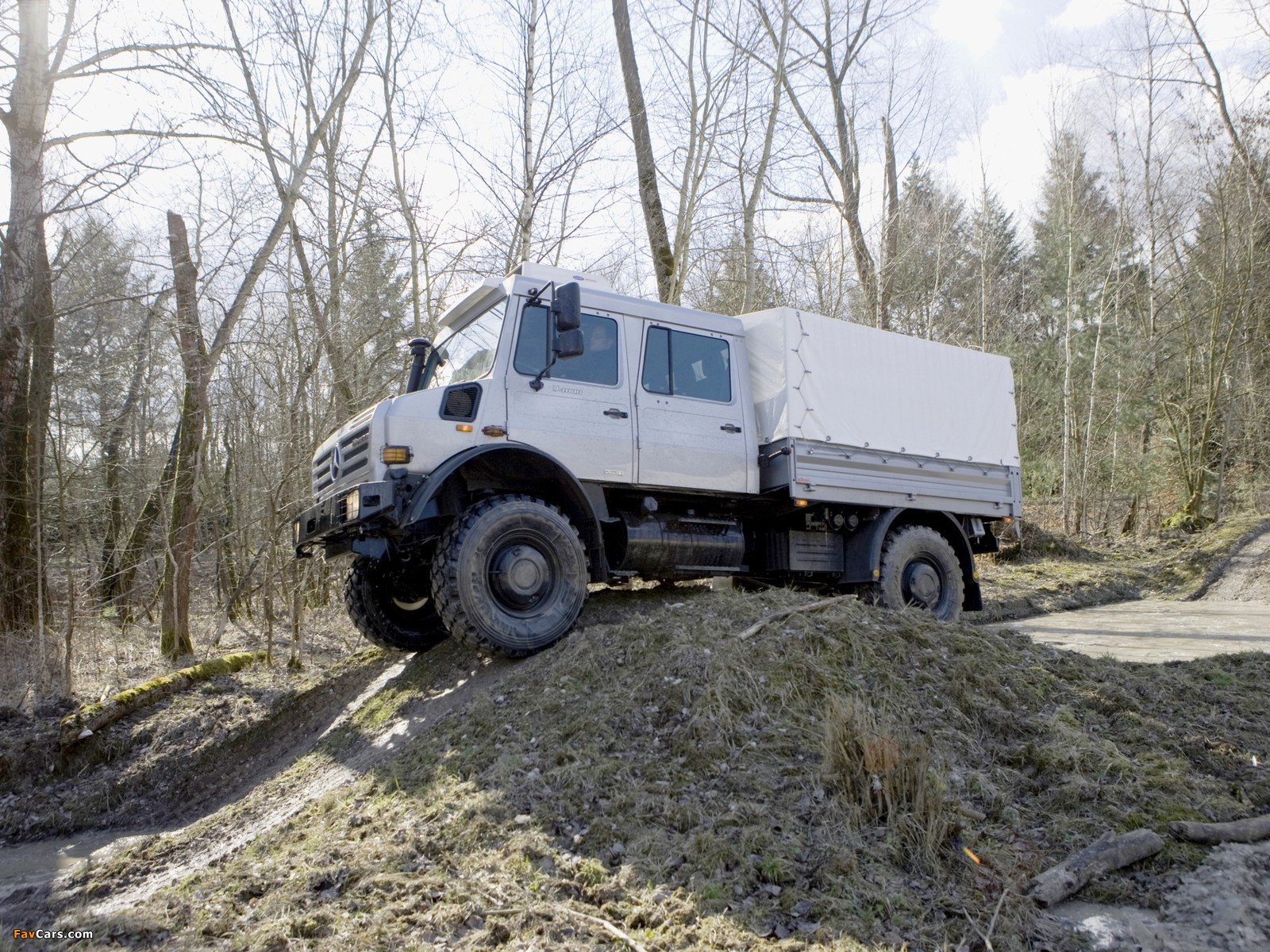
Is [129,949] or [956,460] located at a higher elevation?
[956,460]

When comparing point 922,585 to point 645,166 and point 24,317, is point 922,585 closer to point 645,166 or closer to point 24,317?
point 645,166

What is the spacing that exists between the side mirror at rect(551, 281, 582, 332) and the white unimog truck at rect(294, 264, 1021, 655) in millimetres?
14

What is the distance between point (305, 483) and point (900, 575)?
7.14 meters

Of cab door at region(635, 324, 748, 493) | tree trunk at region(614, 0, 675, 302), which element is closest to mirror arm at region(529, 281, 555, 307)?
cab door at region(635, 324, 748, 493)

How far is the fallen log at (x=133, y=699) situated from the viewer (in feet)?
21.4

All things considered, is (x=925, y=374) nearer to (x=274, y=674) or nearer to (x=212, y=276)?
(x=274, y=674)

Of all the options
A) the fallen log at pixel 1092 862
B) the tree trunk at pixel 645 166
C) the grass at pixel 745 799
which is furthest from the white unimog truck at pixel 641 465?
the tree trunk at pixel 645 166

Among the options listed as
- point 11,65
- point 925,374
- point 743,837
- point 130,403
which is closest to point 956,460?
point 925,374

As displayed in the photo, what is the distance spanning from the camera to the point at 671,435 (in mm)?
7121

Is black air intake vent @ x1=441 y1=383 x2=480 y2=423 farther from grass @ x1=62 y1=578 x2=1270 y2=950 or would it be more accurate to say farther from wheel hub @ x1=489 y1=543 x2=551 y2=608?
grass @ x1=62 y1=578 x2=1270 y2=950

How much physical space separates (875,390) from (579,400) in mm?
3183

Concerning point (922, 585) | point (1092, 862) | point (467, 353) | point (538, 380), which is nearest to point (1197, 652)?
point (922, 585)

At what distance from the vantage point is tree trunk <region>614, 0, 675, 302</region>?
13.3m

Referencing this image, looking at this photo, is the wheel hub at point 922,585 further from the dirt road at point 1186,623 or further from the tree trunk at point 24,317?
the tree trunk at point 24,317
